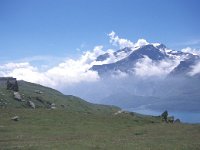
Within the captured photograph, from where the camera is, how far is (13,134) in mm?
64250

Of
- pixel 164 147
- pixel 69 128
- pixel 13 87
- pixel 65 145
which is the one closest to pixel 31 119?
pixel 69 128

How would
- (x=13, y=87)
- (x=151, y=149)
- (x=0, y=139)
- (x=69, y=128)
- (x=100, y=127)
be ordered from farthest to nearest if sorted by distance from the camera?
(x=13, y=87), (x=100, y=127), (x=69, y=128), (x=0, y=139), (x=151, y=149)

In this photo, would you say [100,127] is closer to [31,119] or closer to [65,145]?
[31,119]

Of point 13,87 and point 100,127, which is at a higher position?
point 13,87

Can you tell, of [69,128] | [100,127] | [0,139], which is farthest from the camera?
[100,127]

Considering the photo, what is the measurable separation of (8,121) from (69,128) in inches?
586

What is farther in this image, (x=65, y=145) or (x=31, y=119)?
(x=31, y=119)

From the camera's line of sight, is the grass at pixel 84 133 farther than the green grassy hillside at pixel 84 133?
Yes

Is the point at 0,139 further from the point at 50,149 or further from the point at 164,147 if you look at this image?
the point at 164,147

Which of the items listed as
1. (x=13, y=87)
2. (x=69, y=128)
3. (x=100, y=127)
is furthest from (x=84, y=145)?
(x=13, y=87)

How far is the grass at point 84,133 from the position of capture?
48844 millimetres

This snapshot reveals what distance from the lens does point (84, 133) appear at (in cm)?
6944

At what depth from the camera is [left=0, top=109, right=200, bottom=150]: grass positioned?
1923 inches

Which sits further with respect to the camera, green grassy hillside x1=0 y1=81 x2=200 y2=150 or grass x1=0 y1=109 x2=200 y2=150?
grass x1=0 y1=109 x2=200 y2=150
